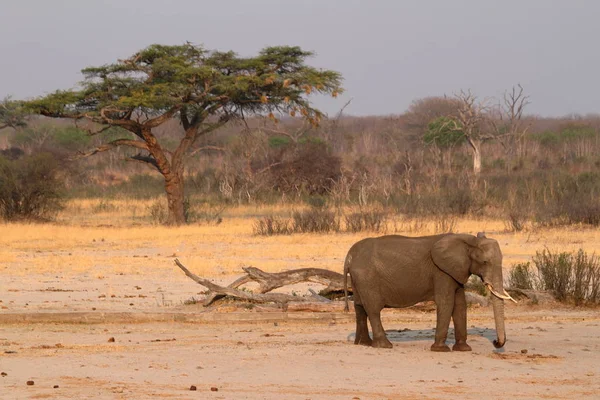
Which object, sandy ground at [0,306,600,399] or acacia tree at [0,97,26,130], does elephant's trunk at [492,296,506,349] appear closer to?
sandy ground at [0,306,600,399]

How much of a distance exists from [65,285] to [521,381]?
9384 mm

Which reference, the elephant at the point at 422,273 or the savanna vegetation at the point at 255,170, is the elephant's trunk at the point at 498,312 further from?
the savanna vegetation at the point at 255,170

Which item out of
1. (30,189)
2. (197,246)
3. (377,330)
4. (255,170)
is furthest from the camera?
(255,170)

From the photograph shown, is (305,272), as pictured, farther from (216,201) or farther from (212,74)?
(216,201)

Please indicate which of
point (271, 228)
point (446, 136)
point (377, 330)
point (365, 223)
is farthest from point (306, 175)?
point (377, 330)

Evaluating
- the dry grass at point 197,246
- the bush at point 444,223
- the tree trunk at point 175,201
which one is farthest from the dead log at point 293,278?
the tree trunk at point 175,201

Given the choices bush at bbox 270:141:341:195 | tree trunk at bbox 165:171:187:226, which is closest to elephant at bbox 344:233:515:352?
tree trunk at bbox 165:171:187:226

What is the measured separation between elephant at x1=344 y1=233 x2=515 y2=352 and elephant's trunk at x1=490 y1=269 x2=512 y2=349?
0.05 m

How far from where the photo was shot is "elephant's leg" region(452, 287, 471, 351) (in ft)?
31.6

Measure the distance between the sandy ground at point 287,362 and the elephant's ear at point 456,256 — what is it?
2.51 feet

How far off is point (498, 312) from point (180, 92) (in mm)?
20924

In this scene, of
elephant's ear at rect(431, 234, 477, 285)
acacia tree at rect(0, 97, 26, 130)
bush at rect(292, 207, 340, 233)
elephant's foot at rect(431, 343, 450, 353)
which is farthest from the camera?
acacia tree at rect(0, 97, 26, 130)

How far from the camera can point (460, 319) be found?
31.6 feet

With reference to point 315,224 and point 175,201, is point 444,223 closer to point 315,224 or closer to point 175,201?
point 315,224
